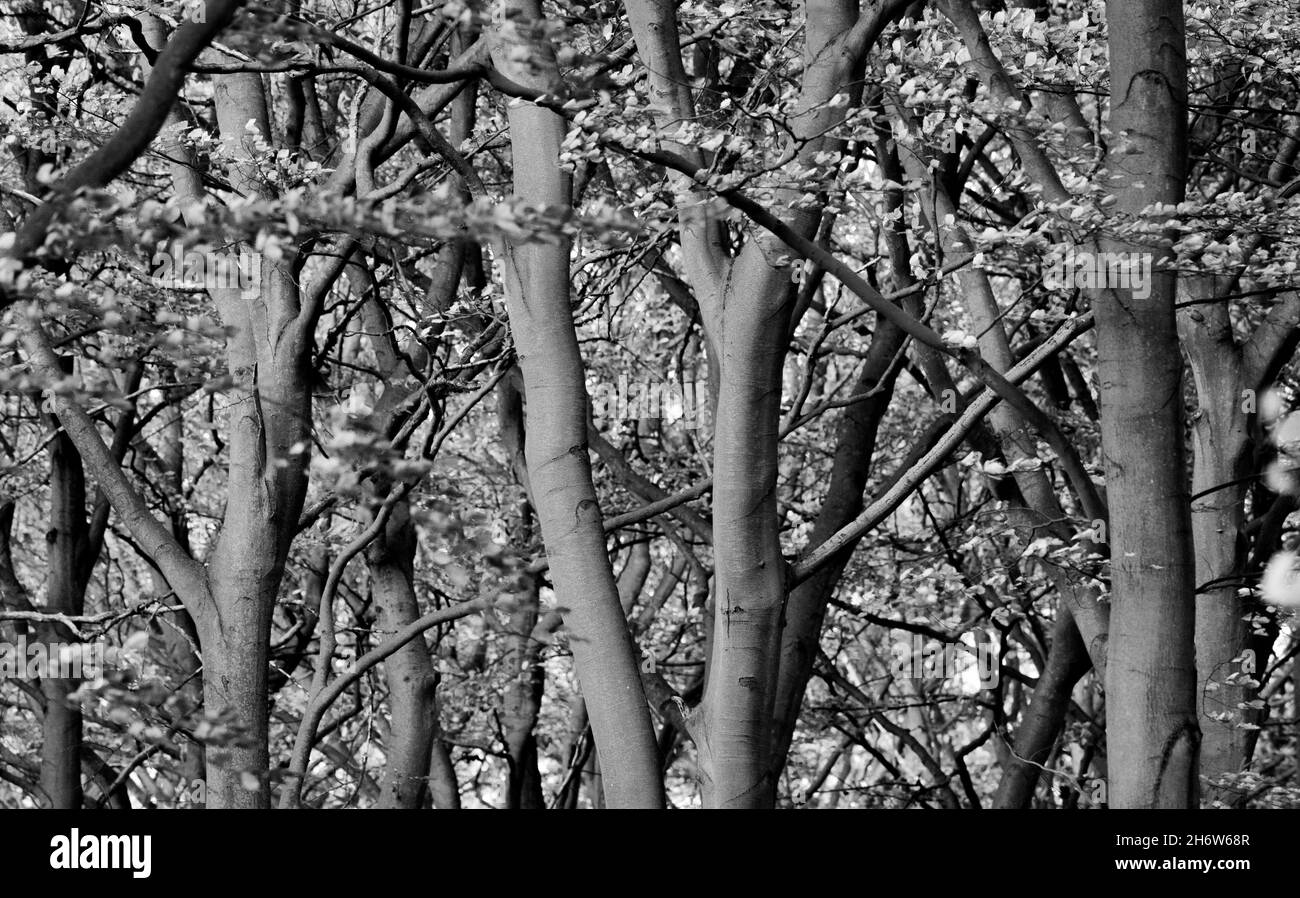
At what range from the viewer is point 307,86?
11156 mm

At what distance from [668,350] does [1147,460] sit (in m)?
8.58

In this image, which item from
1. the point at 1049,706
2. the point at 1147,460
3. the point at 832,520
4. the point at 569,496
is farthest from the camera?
the point at 1049,706

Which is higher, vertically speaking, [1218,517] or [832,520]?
[1218,517]

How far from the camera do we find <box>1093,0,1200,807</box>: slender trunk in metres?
5.46

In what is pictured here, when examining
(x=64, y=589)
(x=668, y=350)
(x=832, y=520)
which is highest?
(x=668, y=350)

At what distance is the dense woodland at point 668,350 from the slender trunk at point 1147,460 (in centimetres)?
2

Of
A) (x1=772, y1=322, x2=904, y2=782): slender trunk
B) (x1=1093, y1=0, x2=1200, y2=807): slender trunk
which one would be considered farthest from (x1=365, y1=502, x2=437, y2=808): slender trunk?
(x1=1093, y1=0, x2=1200, y2=807): slender trunk

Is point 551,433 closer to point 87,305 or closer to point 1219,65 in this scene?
point 87,305

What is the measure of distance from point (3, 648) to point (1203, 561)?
29.5ft

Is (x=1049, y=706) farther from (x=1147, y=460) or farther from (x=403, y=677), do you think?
(x=1147, y=460)

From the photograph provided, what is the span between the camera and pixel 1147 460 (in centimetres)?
558

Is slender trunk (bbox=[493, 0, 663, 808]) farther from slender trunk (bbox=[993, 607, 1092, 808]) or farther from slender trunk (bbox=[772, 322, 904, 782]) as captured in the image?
slender trunk (bbox=[993, 607, 1092, 808])

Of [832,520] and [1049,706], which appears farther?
[1049,706]

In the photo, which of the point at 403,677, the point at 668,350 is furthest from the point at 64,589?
the point at 668,350
